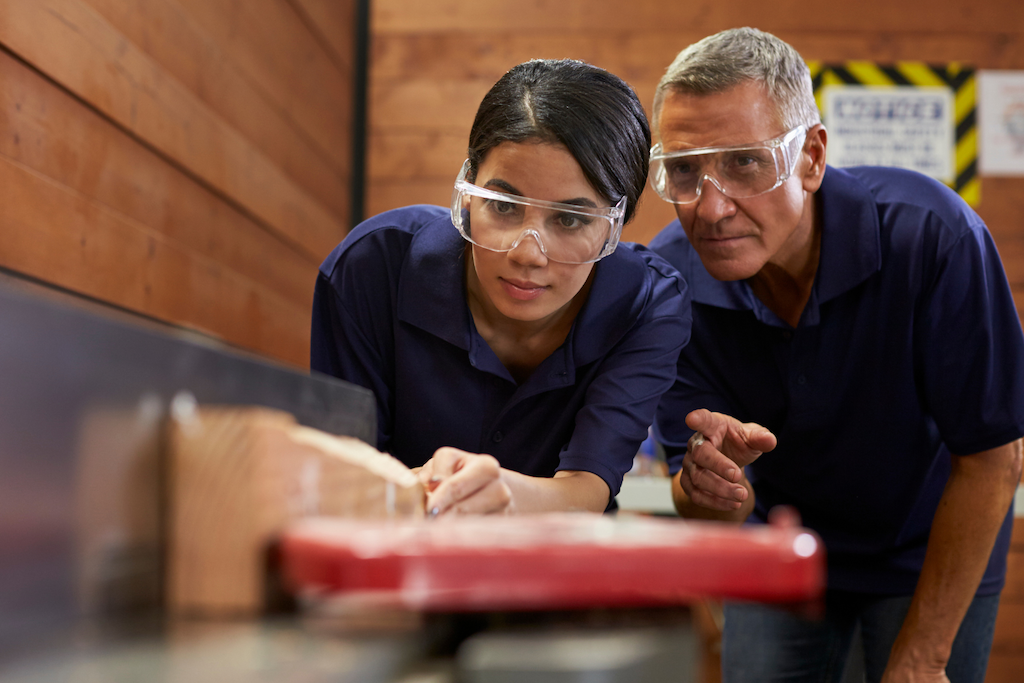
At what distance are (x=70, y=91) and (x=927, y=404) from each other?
170 centimetres

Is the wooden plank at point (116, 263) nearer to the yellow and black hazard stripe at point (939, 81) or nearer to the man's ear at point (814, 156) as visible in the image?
the man's ear at point (814, 156)

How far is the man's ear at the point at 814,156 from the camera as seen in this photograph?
61.3 inches

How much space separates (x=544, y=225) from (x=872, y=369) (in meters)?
0.74

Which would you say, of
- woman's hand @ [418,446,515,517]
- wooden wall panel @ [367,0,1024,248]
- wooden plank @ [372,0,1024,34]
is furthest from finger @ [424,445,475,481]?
wooden plank @ [372,0,1024,34]

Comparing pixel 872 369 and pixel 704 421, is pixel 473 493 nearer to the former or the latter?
pixel 704 421

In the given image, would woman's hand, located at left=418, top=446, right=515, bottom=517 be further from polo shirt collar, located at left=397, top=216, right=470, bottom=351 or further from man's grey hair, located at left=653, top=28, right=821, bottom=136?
man's grey hair, located at left=653, top=28, right=821, bottom=136

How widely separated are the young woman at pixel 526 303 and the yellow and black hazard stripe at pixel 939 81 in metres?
2.90

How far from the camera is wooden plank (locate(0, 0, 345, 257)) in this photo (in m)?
1.63

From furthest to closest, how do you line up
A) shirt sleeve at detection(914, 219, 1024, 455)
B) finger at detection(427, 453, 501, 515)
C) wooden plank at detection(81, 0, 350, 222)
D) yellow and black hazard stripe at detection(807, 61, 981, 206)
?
yellow and black hazard stripe at detection(807, 61, 981, 206)
wooden plank at detection(81, 0, 350, 222)
shirt sleeve at detection(914, 219, 1024, 455)
finger at detection(427, 453, 501, 515)

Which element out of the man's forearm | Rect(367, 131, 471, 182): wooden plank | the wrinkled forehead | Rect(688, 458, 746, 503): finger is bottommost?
the man's forearm

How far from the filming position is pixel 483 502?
802 mm

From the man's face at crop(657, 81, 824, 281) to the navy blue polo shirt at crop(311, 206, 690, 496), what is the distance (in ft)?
0.74

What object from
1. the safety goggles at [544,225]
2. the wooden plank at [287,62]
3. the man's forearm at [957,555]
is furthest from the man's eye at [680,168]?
the wooden plank at [287,62]

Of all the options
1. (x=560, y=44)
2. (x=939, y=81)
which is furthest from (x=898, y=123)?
(x=560, y=44)
